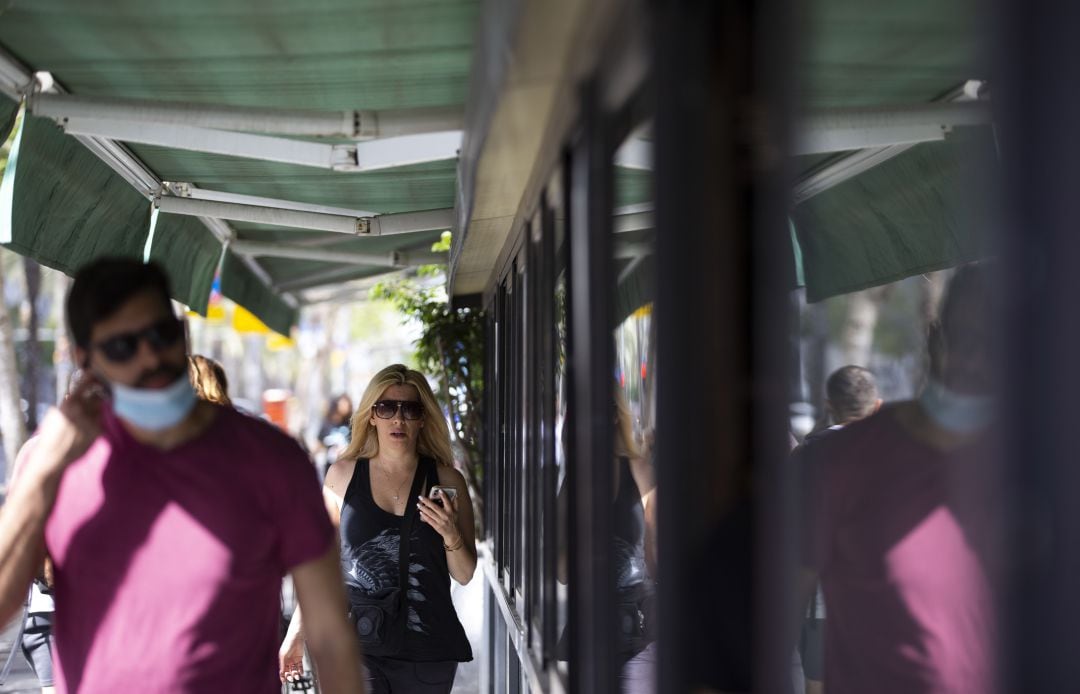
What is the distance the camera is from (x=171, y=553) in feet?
8.63

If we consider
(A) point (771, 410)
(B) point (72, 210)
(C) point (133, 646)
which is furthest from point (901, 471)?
(B) point (72, 210)

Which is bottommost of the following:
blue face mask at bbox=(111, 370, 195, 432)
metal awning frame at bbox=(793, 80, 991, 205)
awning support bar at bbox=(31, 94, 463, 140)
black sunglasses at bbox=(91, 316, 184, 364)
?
blue face mask at bbox=(111, 370, 195, 432)

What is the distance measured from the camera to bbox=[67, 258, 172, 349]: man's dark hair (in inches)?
103

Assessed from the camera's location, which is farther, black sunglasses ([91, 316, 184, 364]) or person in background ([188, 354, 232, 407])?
person in background ([188, 354, 232, 407])

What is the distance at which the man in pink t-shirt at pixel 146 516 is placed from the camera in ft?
8.59

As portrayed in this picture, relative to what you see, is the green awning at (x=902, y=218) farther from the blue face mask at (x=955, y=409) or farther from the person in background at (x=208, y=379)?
the person in background at (x=208, y=379)

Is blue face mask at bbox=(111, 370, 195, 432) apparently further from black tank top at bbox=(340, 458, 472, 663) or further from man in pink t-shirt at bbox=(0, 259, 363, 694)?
black tank top at bbox=(340, 458, 472, 663)

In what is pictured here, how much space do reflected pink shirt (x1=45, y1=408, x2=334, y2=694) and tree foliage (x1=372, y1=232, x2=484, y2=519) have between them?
5.89 m

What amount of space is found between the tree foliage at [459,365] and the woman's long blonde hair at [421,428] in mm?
3417

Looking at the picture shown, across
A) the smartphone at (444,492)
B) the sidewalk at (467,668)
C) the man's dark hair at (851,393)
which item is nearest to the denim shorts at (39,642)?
the smartphone at (444,492)

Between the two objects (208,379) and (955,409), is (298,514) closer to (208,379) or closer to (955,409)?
(955,409)

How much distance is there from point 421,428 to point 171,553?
98.9 inches

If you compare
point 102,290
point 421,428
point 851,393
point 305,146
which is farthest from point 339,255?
point 851,393

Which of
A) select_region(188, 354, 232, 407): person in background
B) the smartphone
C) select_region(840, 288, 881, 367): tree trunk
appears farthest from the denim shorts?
select_region(840, 288, 881, 367): tree trunk
